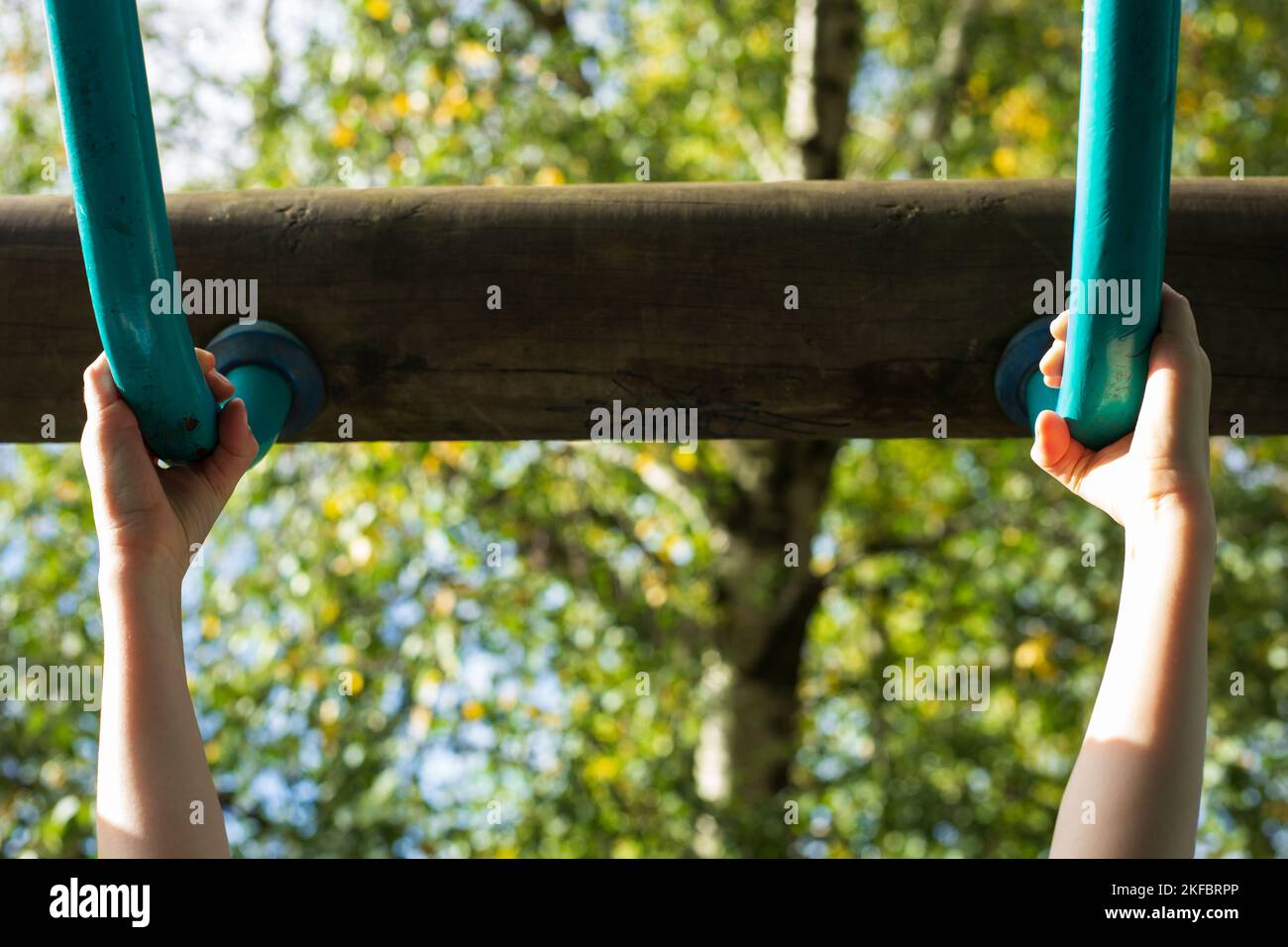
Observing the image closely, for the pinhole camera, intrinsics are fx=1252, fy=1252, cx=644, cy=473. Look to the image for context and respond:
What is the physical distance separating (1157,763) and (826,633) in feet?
12.9

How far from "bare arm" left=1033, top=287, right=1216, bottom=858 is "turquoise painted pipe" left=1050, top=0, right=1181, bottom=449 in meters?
0.02

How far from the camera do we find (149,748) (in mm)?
671

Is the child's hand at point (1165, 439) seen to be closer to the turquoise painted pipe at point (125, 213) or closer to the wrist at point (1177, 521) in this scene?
the wrist at point (1177, 521)

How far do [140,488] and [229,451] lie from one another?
7cm

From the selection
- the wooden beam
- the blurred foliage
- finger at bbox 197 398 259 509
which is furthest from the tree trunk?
finger at bbox 197 398 259 509

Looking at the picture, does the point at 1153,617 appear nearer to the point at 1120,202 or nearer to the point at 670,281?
the point at 1120,202


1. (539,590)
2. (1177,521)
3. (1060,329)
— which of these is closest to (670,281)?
(1060,329)

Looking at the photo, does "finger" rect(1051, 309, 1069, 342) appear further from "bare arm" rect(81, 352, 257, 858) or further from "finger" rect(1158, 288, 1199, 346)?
"bare arm" rect(81, 352, 257, 858)

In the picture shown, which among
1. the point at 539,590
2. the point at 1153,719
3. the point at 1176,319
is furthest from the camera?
the point at 539,590

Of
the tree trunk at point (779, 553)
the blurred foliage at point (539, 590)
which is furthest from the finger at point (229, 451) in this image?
the tree trunk at point (779, 553)

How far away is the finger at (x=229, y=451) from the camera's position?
810 millimetres
